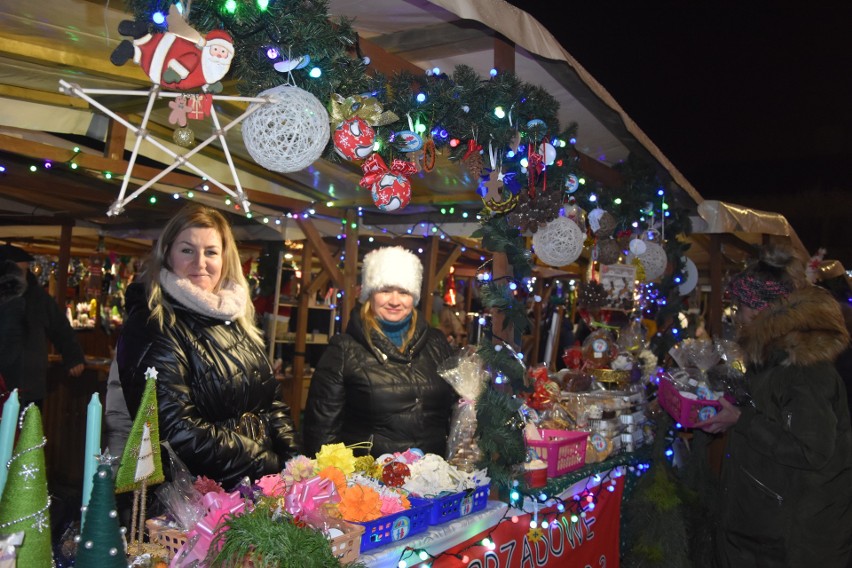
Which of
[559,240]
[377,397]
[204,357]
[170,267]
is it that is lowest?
[377,397]

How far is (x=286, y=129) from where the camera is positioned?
2004 millimetres

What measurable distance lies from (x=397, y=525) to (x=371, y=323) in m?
1.26

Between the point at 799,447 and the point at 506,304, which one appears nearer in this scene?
the point at 506,304

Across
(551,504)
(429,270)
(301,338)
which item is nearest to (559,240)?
(551,504)

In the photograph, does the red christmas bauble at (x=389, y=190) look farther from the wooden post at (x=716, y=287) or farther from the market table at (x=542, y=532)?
the wooden post at (x=716, y=287)

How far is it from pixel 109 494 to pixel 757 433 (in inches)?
125

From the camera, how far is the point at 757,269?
3.74 m

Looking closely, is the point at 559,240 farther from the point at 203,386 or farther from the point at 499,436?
the point at 203,386

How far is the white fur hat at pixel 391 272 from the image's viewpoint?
10.7 feet

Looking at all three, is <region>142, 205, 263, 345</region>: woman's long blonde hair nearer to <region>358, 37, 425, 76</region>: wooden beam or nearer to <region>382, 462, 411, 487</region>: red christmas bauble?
<region>382, 462, 411, 487</region>: red christmas bauble

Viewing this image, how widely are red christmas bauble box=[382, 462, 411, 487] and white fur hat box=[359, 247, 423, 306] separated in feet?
3.47

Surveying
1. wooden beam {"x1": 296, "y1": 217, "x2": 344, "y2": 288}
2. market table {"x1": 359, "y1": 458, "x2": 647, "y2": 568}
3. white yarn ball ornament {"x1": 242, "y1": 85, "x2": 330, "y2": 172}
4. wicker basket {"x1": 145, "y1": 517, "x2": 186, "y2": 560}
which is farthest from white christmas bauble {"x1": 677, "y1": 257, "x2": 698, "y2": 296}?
wicker basket {"x1": 145, "y1": 517, "x2": 186, "y2": 560}

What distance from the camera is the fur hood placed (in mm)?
3250

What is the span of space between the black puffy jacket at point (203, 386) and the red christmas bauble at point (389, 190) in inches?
29.9
